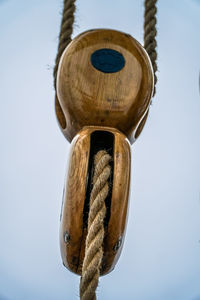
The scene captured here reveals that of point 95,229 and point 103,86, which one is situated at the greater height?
point 103,86

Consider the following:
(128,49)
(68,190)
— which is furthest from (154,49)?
(68,190)

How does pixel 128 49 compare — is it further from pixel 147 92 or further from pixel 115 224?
pixel 115 224

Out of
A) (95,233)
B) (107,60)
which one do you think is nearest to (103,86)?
(107,60)

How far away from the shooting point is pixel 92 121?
29 cm

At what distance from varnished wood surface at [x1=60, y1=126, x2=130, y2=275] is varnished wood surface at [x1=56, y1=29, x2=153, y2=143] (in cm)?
3

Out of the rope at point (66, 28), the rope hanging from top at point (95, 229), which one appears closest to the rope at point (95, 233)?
the rope hanging from top at point (95, 229)

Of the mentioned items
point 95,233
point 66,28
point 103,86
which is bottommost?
point 95,233

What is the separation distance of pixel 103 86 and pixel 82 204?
0.34 feet

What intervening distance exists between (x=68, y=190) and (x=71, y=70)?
0.35 feet

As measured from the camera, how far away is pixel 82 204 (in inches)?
9.7

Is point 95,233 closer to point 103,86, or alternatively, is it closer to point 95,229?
point 95,229

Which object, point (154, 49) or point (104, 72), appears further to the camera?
point (154, 49)

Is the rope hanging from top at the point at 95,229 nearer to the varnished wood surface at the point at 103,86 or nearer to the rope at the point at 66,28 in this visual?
the varnished wood surface at the point at 103,86

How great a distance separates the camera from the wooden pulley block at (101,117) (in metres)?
0.25
